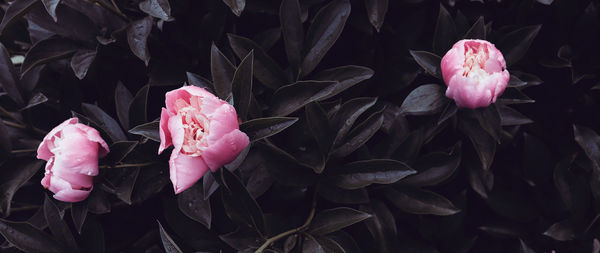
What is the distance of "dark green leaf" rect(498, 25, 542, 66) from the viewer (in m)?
1.09

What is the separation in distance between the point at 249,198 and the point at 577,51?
79 centimetres

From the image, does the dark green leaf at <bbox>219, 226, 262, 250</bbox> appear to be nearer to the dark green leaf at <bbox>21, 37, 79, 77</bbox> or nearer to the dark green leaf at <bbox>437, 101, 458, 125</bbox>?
the dark green leaf at <bbox>437, 101, 458, 125</bbox>

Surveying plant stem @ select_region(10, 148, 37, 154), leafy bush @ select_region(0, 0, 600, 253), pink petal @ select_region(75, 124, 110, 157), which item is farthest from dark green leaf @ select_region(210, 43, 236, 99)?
plant stem @ select_region(10, 148, 37, 154)

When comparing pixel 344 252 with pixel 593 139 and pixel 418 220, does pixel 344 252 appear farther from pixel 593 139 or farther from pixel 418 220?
pixel 593 139

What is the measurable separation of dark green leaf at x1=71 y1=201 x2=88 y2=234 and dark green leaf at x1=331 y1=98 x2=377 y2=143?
477 mm

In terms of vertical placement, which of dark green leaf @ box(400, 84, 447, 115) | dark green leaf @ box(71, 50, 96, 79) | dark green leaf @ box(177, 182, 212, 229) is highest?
dark green leaf @ box(71, 50, 96, 79)

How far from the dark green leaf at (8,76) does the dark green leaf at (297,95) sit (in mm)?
535

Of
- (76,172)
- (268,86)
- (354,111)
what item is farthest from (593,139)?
(76,172)

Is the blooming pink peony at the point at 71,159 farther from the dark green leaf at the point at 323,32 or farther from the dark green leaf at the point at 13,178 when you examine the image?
the dark green leaf at the point at 323,32

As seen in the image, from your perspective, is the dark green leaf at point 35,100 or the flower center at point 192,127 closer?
the flower center at point 192,127

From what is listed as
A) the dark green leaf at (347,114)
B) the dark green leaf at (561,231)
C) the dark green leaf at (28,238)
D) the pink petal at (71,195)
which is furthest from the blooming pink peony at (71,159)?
the dark green leaf at (561,231)

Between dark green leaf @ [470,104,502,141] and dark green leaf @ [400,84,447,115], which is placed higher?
dark green leaf @ [400,84,447,115]

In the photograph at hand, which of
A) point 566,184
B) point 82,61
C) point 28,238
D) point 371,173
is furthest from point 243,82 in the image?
point 566,184

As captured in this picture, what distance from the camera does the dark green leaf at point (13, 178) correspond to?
103 centimetres
